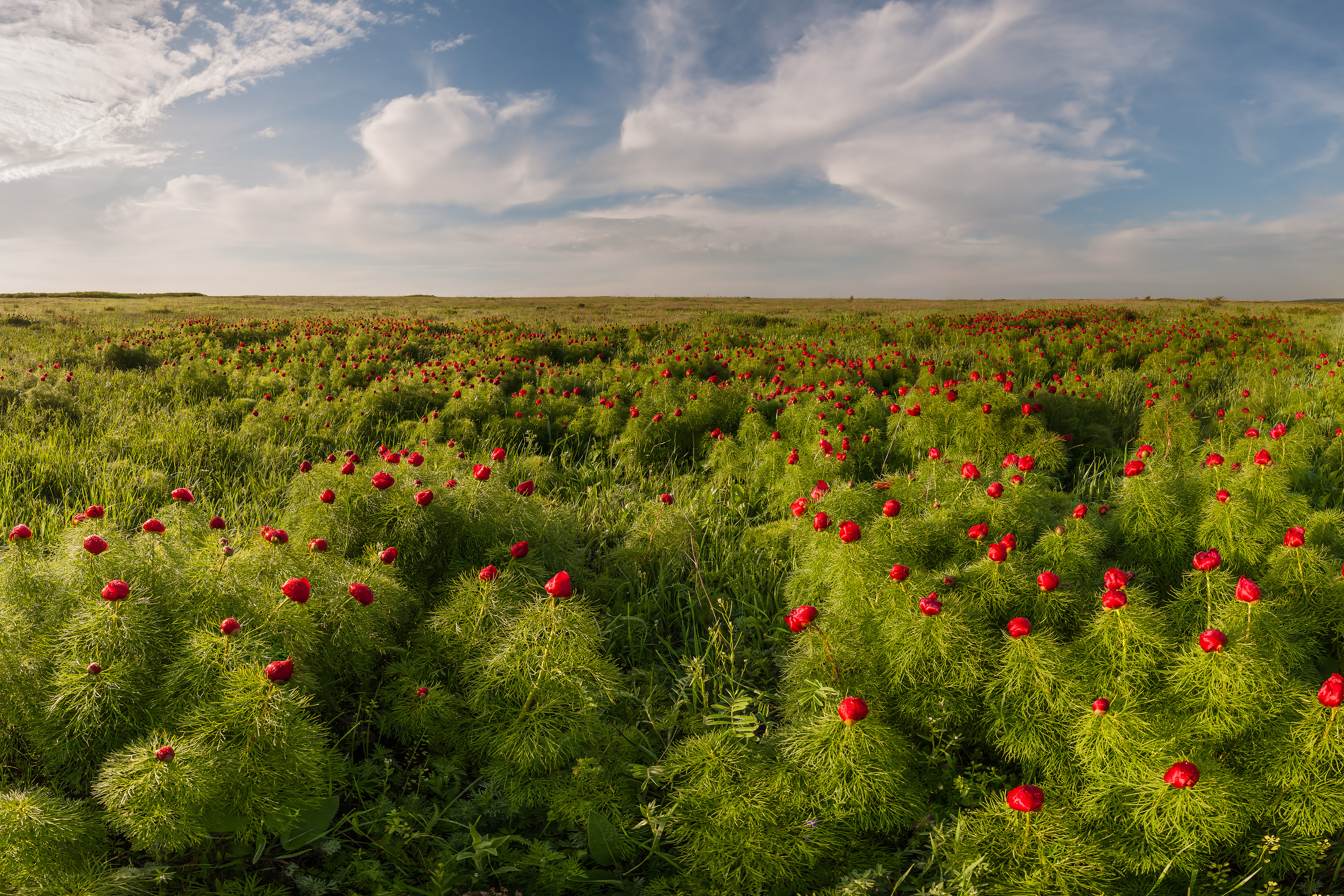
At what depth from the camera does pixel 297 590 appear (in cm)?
215

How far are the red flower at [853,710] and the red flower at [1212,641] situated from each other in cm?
117

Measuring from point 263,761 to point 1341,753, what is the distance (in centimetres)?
335

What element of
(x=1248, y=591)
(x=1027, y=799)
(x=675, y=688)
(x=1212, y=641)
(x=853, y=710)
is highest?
(x=1248, y=591)

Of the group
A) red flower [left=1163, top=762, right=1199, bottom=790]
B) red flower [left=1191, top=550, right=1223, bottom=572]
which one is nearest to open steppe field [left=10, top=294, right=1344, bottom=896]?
red flower [left=1163, top=762, right=1199, bottom=790]

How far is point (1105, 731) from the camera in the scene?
2059 millimetres

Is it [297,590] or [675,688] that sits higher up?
[297,590]

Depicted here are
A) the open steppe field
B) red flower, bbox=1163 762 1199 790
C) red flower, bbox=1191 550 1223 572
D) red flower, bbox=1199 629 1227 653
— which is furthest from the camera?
red flower, bbox=1191 550 1223 572

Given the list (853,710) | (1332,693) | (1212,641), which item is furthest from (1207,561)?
(853,710)

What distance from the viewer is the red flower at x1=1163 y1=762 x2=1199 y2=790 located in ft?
5.93

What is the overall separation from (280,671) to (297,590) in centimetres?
35

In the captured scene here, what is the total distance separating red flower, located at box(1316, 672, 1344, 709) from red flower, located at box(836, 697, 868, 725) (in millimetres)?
1343

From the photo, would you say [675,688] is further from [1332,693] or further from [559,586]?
[1332,693]

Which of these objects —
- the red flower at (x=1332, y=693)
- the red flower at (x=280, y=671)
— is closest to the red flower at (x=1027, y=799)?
the red flower at (x=1332, y=693)

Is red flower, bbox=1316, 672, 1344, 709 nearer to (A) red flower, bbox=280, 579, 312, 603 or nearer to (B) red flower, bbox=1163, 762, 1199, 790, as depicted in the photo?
(B) red flower, bbox=1163, 762, 1199, 790
